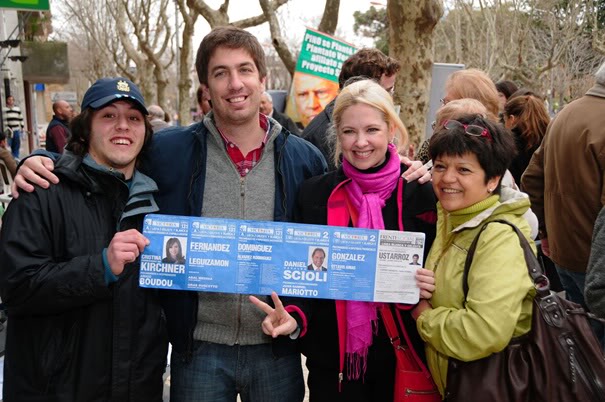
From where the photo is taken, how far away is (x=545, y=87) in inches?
1145

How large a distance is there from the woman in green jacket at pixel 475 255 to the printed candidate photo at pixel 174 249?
3.42 ft

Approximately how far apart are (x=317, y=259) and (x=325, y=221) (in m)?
0.19

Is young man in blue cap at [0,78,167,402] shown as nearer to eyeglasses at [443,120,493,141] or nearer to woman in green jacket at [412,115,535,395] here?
woman in green jacket at [412,115,535,395]

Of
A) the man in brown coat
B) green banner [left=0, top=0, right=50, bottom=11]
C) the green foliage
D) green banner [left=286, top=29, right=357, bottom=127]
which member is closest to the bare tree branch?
green banner [left=286, top=29, right=357, bottom=127]

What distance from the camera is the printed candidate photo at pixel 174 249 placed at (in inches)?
95.0

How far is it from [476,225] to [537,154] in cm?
236

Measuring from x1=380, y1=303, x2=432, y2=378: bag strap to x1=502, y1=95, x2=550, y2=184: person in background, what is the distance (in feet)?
10.1

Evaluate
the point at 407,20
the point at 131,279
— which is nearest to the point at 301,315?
the point at 131,279

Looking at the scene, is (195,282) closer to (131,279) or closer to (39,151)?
(131,279)

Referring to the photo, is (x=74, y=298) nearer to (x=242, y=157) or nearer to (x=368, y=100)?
(x=242, y=157)

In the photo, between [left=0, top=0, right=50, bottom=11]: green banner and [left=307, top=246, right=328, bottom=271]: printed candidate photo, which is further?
[left=0, top=0, right=50, bottom=11]: green banner

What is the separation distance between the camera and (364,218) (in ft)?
8.07

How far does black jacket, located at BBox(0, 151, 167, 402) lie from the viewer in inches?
86.9

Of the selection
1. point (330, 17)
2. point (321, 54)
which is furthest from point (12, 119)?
point (321, 54)
